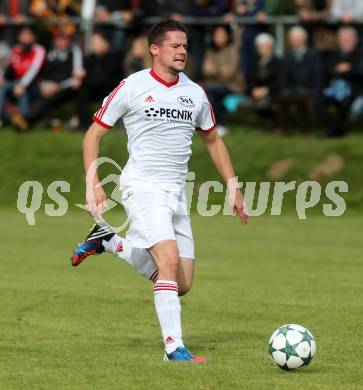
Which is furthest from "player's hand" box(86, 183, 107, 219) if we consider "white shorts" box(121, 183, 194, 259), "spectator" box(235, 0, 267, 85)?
"spectator" box(235, 0, 267, 85)

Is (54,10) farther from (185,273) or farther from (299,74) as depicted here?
(185,273)

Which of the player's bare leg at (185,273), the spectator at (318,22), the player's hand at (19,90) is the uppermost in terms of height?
the spectator at (318,22)

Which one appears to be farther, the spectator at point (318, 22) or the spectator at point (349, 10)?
the spectator at point (349, 10)

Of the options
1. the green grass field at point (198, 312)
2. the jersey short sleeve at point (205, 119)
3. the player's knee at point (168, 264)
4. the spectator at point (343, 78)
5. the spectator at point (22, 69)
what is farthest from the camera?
the spectator at point (22, 69)

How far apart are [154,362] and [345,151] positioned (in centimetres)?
1653

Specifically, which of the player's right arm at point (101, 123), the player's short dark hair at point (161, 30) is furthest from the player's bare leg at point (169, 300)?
the player's short dark hair at point (161, 30)

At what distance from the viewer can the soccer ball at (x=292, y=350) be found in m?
8.67

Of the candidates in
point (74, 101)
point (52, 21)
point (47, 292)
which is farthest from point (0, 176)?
point (47, 292)

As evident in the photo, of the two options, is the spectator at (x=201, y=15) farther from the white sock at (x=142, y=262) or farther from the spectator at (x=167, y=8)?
the white sock at (x=142, y=262)

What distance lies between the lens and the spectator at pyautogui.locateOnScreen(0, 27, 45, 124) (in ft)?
88.0

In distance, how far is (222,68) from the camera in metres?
26.0

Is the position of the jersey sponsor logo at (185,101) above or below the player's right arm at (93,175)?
above

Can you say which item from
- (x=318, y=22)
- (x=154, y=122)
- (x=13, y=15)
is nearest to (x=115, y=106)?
(x=154, y=122)

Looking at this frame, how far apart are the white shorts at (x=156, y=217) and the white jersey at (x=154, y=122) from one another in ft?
0.31
